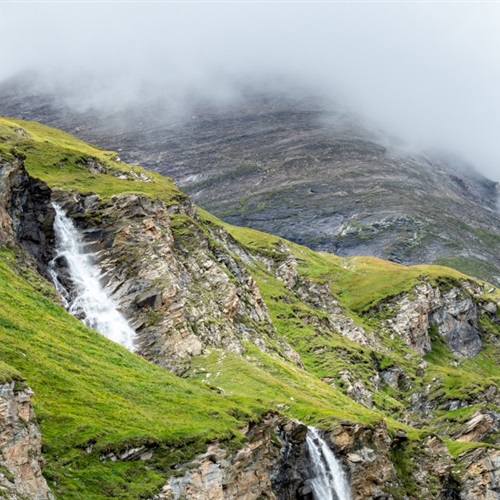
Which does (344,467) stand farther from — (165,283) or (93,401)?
(93,401)

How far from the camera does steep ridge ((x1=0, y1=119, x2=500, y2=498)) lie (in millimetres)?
58500

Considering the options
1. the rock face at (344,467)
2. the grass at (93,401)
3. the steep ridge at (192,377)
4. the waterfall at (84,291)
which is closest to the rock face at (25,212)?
the steep ridge at (192,377)

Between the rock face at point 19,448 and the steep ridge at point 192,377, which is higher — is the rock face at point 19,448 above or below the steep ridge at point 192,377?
above

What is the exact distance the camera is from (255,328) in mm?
123562

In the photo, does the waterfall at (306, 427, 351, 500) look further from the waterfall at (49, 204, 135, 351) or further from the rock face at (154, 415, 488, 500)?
the waterfall at (49, 204, 135, 351)

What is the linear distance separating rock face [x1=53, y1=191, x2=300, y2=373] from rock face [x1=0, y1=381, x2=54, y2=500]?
46.3m

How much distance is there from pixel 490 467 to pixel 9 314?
7335 cm

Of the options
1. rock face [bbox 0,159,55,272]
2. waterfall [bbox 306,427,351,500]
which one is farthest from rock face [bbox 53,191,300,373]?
waterfall [bbox 306,427,351,500]

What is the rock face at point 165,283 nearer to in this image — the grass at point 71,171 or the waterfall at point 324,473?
the grass at point 71,171

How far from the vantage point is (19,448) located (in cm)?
4581

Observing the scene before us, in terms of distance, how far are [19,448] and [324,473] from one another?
45.4m

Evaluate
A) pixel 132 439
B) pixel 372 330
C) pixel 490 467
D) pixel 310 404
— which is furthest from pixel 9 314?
pixel 372 330

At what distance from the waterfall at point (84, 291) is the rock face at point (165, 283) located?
4.47ft

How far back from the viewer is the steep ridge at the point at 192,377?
58.5 meters
